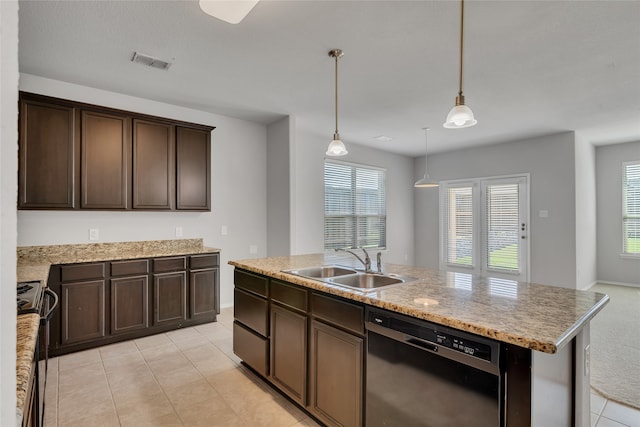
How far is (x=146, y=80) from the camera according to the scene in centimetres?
342

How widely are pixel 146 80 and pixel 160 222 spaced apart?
1.65m

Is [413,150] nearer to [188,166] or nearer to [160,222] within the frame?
[188,166]

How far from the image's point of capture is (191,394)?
8.16 feet

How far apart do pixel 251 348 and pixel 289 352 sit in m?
0.56

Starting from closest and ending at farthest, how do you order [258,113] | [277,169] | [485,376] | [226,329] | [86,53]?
[485,376], [86,53], [226,329], [258,113], [277,169]

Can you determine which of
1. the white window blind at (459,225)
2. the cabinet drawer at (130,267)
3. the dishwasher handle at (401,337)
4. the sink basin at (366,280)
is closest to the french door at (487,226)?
the white window blind at (459,225)

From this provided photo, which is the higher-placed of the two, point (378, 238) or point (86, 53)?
point (86, 53)

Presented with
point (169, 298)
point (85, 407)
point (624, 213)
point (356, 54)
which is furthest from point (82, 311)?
point (624, 213)

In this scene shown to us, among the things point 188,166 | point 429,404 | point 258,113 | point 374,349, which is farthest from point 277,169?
point 429,404

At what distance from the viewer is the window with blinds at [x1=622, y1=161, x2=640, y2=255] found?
623 cm

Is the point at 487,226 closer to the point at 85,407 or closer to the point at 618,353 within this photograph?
the point at 618,353

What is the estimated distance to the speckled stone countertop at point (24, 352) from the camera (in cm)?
82

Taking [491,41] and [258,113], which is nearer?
[491,41]

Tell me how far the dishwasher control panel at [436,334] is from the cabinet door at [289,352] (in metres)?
0.68
